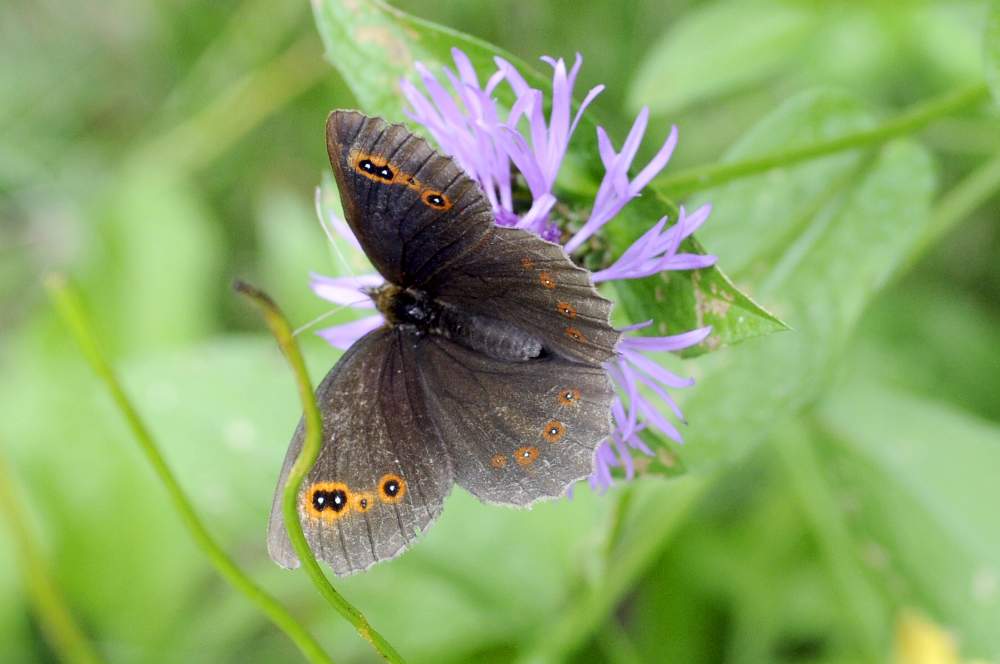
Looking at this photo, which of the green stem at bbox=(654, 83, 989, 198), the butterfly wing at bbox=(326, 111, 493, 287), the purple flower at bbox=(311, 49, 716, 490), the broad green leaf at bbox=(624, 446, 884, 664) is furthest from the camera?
the broad green leaf at bbox=(624, 446, 884, 664)

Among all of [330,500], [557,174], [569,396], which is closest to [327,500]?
[330,500]

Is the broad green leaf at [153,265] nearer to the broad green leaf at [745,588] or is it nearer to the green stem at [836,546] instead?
the broad green leaf at [745,588]

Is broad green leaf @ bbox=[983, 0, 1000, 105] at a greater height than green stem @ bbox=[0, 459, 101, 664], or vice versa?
broad green leaf @ bbox=[983, 0, 1000, 105]

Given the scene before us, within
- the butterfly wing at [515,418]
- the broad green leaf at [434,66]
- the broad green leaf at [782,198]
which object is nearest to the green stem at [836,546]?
the broad green leaf at [782,198]

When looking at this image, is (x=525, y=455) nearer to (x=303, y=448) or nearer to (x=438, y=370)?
(x=438, y=370)

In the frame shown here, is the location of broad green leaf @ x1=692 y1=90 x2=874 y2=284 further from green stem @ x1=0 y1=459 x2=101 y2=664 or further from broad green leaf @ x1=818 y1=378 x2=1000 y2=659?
green stem @ x1=0 y1=459 x2=101 y2=664

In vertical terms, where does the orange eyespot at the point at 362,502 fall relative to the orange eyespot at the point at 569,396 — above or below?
above

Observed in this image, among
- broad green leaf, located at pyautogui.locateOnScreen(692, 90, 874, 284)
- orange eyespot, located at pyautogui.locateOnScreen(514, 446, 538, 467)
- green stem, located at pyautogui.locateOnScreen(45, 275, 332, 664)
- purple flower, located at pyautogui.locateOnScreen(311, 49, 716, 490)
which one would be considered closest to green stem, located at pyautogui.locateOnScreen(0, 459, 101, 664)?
green stem, located at pyautogui.locateOnScreen(45, 275, 332, 664)
